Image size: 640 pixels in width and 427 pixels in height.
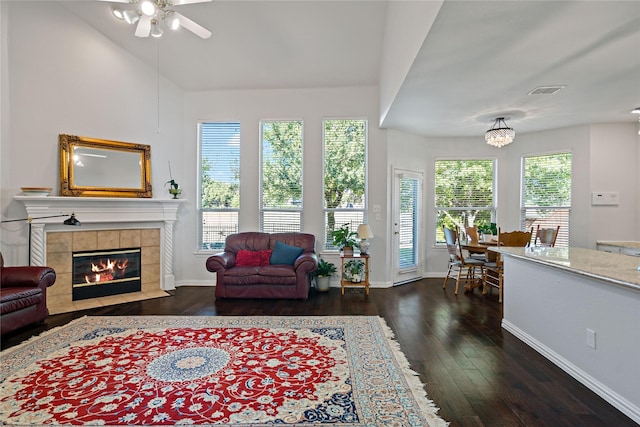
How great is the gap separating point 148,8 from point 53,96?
2.38 m

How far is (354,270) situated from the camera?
5195 mm

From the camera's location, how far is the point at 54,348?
2.89 m

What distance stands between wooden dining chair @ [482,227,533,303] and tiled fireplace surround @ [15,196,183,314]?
16.4 feet

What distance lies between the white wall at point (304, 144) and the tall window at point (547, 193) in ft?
8.93

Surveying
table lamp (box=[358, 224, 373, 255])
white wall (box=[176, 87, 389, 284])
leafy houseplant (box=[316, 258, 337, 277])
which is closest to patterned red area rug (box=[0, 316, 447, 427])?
leafy houseplant (box=[316, 258, 337, 277])

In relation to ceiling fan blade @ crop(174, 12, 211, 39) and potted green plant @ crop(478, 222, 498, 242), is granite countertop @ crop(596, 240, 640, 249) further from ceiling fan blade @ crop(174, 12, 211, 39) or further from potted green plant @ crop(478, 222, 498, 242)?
ceiling fan blade @ crop(174, 12, 211, 39)

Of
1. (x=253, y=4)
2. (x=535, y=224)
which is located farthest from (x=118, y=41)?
(x=535, y=224)

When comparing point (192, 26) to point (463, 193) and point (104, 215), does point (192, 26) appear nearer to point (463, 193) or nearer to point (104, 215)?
point (104, 215)

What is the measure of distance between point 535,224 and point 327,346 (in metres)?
4.90

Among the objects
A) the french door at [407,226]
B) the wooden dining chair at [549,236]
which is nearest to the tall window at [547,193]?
the wooden dining chair at [549,236]

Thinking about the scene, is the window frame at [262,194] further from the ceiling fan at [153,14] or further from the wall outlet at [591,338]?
the wall outlet at [591,338]

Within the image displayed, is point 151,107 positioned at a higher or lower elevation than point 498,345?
higher

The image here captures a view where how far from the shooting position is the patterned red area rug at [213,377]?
6.39 ft

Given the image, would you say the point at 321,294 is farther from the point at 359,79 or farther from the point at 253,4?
the point at 253,4
